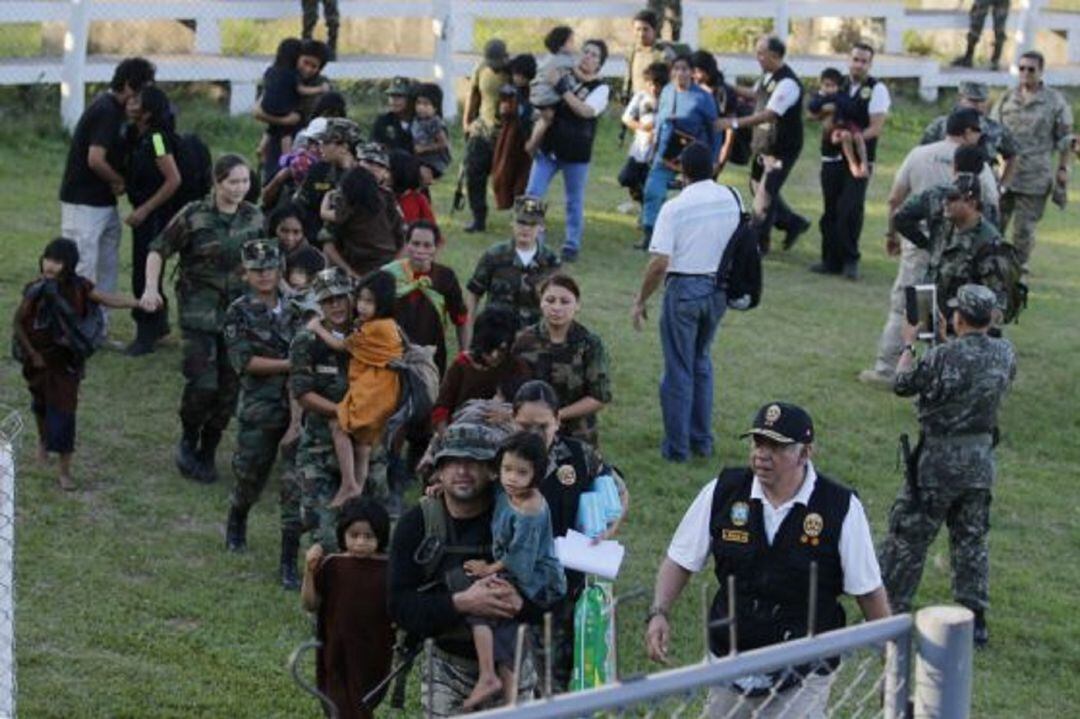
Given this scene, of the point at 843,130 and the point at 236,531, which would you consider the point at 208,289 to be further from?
the point at 843,130

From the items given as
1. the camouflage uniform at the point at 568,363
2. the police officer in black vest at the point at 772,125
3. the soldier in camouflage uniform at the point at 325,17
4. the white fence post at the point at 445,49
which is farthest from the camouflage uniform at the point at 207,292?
the white fence post at the point at 445,49

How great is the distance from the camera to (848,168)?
17594 mm

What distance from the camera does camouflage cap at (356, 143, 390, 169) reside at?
12711 mm

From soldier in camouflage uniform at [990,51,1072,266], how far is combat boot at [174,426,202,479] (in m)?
7.51

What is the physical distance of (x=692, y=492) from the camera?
12.1 m

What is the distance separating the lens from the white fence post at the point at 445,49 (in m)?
21.0

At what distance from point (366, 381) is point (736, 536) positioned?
3.01 m

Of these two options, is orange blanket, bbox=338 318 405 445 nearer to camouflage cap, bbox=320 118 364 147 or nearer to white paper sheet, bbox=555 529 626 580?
white paper sheet, bbox=555 529 626 580

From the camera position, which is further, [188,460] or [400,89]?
[400,89]

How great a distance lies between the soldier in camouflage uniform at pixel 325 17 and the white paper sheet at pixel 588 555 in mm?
12825

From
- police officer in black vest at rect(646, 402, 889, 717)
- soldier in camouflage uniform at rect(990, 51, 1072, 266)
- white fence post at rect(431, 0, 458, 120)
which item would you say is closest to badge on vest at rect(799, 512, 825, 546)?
police officer in black vest at rect(646, 402, 889, 717)

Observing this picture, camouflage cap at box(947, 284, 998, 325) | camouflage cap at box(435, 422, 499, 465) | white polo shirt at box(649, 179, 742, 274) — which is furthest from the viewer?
white polo shirt at box(649, 179, 742, 274)

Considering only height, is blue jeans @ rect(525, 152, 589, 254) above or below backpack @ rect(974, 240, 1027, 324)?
below

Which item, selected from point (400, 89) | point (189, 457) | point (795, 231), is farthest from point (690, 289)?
point (795, 231)
